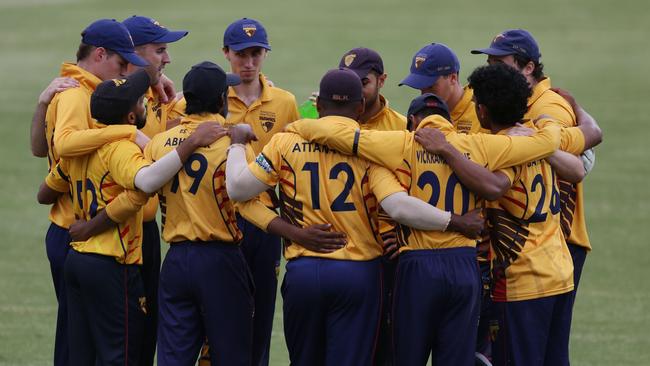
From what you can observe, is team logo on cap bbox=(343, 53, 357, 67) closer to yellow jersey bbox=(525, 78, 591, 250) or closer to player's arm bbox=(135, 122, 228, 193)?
yellow jersey bbox=(525, 78, 591, 250)

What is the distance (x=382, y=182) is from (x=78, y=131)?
1.98 m

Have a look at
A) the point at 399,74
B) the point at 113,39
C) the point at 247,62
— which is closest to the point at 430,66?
the point at 247,62

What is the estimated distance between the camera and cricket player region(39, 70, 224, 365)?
278 inches

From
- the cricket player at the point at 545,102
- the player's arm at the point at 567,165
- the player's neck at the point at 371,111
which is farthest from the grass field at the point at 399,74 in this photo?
the player's arm at the point at 567,165

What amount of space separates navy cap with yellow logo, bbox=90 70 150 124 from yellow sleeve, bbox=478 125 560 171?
214 centimetres

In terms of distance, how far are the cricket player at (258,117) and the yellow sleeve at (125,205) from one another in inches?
50.2

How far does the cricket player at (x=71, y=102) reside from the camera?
24.4 feet

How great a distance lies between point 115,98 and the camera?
23.2 feet

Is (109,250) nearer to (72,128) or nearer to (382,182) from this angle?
(72,128)

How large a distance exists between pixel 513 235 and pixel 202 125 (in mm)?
2035

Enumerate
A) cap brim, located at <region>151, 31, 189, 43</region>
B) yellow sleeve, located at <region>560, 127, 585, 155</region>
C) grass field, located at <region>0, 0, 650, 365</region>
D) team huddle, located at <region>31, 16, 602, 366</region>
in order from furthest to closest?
grass field, located at <region>0, 0, 650, 365</region>, cap brim, located at <region>151, 31, 189, 43</region>, yellow sleeve, located at <region>560, 127, 585, 155</region>, team huddle, located at <region>31, 16, 602, 366</region>

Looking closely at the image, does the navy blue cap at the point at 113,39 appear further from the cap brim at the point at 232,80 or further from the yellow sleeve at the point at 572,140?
the yellow sleeve at the point at 572,140

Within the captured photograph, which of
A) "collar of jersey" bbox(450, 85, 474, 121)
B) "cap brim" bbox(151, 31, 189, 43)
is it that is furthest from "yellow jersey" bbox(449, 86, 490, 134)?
"cap brim" bbox(151, 31, 189, 43)

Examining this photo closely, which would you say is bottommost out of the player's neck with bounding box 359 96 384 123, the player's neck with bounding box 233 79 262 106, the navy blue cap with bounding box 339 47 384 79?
the player's neck with bounding box 233 79 262 106
